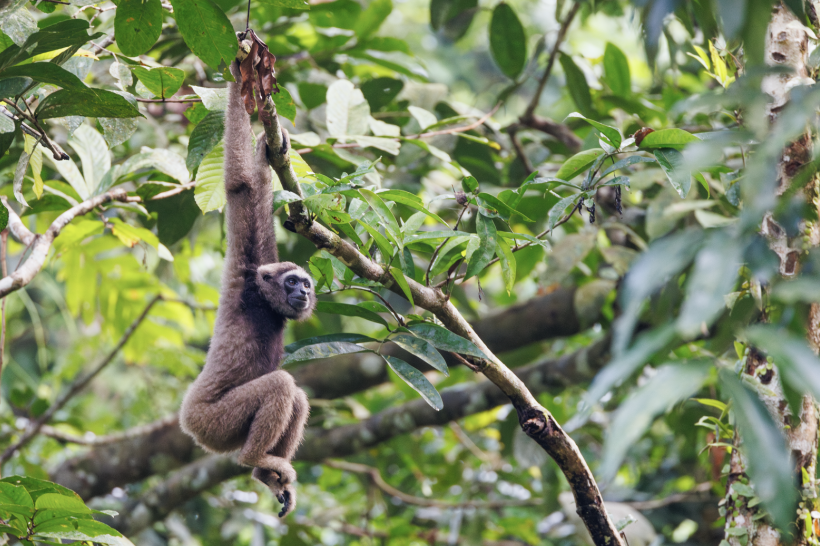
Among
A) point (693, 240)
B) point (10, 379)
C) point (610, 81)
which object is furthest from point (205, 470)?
point (693, 240)

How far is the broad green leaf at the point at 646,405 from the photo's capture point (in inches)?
44.9

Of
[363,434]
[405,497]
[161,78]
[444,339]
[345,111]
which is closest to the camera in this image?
[444,339]

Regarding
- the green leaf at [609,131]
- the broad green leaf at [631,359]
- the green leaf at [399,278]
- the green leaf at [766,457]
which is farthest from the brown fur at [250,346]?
the green leaf at [766,457]

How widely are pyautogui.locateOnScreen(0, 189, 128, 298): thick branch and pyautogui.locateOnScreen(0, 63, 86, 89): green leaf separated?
2.46ft

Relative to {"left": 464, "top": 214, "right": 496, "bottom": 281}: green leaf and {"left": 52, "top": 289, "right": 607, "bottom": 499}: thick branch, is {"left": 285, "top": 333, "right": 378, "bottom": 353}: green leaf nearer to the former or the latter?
{"left": 464, "top": 214, "right": 496, "bottom": 281}: green leaf

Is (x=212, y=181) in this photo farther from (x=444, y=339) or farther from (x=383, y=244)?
(x=444, y=339)

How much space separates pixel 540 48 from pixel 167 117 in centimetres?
327

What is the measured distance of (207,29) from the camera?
268 cm

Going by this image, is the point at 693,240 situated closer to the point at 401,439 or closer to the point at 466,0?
the point at 466,0

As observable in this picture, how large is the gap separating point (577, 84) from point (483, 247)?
2982 mm

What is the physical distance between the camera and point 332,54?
5.58m

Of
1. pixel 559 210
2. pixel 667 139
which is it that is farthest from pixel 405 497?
pixel 667 139

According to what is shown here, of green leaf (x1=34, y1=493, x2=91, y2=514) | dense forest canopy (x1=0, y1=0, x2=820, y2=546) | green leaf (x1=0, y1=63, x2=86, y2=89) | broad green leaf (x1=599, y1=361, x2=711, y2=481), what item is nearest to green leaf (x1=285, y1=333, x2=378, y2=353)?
dense forest canopy (x1=0, y1=0, x2=820, y2=546)

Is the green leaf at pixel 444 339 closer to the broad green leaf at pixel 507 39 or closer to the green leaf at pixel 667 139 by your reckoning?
the green leaf at pixel 667 139
